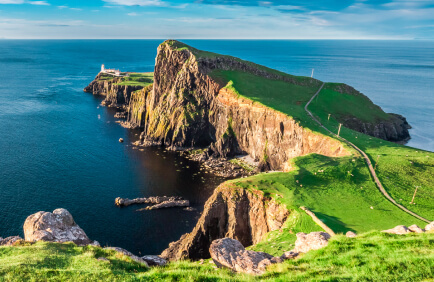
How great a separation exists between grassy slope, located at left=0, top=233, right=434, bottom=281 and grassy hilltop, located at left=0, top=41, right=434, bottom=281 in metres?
0.05

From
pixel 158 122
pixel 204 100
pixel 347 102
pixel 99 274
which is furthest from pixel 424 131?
pixel 99 274

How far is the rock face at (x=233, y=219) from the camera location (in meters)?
43.0

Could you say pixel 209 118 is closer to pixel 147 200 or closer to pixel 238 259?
pixel 147 200

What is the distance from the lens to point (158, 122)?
114m

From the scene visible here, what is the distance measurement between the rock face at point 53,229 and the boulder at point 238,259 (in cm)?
1938

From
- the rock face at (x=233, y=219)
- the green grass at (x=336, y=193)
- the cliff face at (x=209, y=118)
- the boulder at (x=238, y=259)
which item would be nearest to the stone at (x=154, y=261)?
the boulder at (x=238, y=259)

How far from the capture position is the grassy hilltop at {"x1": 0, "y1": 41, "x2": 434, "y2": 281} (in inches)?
647

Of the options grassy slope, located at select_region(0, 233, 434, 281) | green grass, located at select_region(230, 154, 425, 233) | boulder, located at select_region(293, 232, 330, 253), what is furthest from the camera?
green grass, located at select_region(230, 154, 425, 233)

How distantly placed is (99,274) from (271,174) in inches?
1512

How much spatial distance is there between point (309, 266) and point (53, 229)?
29399mm

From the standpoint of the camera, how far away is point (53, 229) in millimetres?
32094

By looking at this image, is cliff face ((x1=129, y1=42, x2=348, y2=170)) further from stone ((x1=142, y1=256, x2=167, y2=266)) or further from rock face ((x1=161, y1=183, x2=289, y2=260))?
stone ((x1=142, y1=256, x2=167, y2=266))

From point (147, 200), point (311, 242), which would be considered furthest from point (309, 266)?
point (147, 200)

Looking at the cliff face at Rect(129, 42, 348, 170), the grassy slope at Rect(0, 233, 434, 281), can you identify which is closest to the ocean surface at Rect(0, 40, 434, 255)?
the cliff face at Rect(129, 42, 348, 170)
